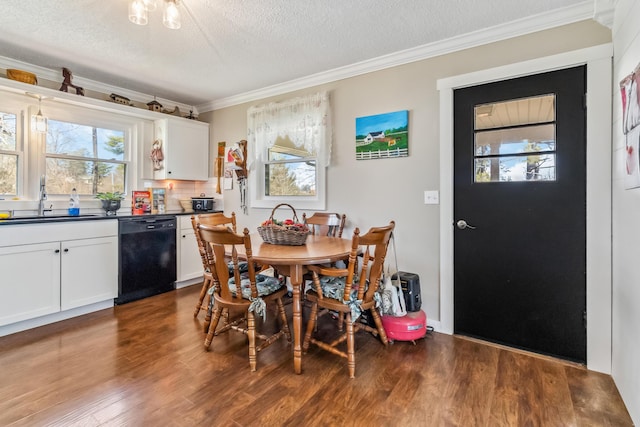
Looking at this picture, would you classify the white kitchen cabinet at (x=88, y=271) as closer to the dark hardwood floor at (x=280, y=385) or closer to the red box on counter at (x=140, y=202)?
the dark hardwood floor at (x=280, y=385)

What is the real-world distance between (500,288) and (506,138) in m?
1.15

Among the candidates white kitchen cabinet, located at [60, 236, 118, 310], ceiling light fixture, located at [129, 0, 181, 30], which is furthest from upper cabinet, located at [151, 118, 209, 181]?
ceiling light fixture, located at [129, 0, 181, 30]

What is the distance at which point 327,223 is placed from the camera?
3.10 metres

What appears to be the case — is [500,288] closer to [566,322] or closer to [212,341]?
[566,322]

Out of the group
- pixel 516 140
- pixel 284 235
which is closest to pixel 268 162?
pixel 284 235

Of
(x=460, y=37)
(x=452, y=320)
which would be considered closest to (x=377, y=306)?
(x=452, y=320)

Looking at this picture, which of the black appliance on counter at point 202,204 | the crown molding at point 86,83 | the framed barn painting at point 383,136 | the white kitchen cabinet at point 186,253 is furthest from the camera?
the black appliance on counter at point 202,204

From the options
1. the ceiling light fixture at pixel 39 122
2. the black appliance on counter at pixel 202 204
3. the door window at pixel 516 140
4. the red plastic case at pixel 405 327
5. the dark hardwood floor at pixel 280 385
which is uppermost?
the ceiling light fixture at pixel 39 122

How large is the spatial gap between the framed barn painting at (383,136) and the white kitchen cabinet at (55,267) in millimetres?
2652

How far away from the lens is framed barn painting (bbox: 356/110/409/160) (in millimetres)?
2838

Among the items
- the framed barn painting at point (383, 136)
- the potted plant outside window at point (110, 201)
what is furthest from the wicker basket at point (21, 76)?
the framed barn painting at point (383, 136)

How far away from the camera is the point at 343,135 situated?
3.23 meters

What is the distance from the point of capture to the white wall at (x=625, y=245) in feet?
5.25

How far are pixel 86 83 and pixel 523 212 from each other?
4418mm
